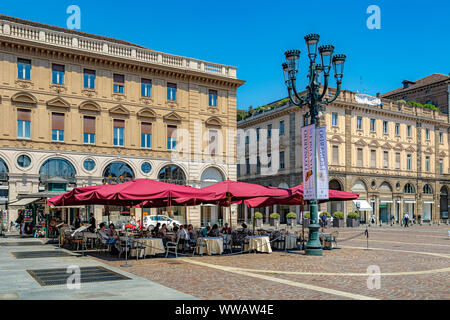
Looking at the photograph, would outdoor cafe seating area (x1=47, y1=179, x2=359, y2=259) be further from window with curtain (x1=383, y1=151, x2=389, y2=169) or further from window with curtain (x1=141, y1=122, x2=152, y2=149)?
window with curtain (x1=383, y1=151, x2=389, y2=169)

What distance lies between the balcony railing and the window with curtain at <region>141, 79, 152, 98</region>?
1625 millimetres

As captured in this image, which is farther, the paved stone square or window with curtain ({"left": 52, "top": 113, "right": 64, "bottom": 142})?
window with curtain ({"left": 52, "top": 113, "right": 64, "bottom": 142})

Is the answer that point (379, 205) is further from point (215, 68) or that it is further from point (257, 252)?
point (257, 252)

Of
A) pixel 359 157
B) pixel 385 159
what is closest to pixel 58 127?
pixel 359 157

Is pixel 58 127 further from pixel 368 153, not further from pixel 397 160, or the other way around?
pixel 397 160

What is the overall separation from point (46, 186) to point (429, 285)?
26574mm

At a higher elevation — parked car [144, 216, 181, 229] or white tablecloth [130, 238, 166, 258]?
white tablecloth [130, 238, 166, 258]

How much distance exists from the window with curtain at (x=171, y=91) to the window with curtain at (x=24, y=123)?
11061mm

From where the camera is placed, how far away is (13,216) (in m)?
31.0

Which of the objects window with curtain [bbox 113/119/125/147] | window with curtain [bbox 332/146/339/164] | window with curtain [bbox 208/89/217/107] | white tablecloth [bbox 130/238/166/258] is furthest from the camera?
window with curtain [bbox 332/146/339/164]

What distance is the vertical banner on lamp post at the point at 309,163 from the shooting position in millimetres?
16391

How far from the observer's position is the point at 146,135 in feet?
118

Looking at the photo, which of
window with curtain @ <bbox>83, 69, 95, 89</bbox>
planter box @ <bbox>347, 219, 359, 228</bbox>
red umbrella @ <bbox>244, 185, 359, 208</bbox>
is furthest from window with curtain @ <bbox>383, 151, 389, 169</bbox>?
red umbrella @ <bbox>244, 185, 359, 208</bbox>

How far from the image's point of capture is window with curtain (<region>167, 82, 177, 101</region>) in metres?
37.2
